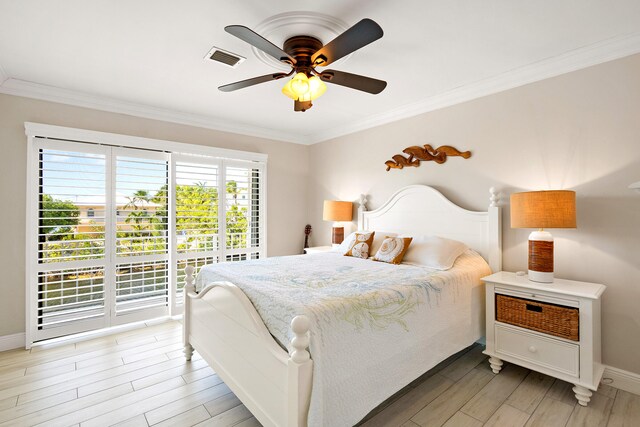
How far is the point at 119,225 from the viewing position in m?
3.44

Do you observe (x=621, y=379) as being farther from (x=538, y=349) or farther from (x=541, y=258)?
(x=541, y=258)

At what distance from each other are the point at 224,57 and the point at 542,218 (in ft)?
8.84

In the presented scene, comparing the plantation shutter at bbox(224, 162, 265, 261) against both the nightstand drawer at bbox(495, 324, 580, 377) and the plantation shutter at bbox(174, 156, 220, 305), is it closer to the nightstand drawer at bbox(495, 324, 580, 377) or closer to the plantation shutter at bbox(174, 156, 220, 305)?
the plantation shutter at bbox(174, 156, 220, 305)

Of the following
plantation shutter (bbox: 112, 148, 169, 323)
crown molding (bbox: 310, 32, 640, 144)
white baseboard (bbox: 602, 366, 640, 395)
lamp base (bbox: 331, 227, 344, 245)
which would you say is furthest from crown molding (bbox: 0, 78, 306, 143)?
white baseboard (bbox: 602, 366, 640, 395)

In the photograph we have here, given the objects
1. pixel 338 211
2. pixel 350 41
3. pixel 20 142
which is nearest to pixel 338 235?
pixel 338 211

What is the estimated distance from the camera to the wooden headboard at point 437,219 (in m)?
2.86

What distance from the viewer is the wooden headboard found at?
286 centimetres

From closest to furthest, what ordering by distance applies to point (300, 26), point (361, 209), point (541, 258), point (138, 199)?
1. point (300, 26)
2. point (541, 258)
3. point (138, 199)
4. point (361, 209)

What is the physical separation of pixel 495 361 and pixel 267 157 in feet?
12.0

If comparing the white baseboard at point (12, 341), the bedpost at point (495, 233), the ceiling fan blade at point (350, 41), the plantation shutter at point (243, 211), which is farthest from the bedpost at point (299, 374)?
the white baseboard at point (12, 341)

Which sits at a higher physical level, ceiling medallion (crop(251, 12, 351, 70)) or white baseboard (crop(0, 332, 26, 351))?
ceiling medallion (crop(251, 12, 351, 70))

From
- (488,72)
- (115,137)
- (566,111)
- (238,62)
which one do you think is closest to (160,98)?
(115,137)

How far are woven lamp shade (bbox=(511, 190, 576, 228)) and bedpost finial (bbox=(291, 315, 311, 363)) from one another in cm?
192

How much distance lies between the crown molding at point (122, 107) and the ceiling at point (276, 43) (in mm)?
12
